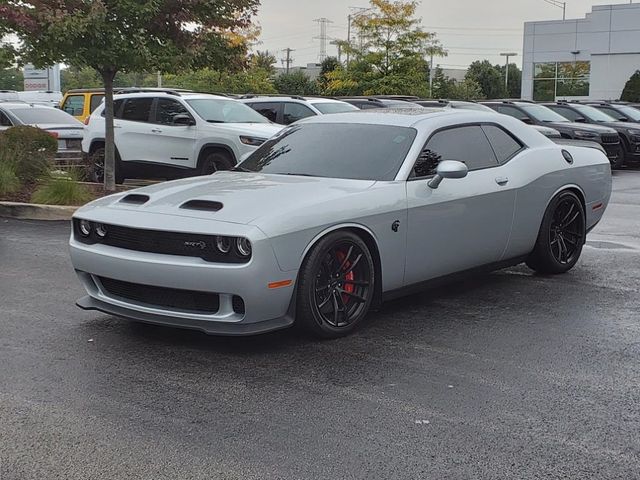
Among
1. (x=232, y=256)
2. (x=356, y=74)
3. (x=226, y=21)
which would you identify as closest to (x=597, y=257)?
(x=232, y=256)

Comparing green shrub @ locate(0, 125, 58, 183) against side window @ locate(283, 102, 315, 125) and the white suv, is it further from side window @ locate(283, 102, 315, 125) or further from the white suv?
side window @ locate(283, 102, 315, 125)

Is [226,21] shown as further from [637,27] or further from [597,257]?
[637,27]

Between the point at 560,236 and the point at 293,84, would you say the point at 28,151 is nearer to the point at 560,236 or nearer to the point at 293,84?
the point at 560,236

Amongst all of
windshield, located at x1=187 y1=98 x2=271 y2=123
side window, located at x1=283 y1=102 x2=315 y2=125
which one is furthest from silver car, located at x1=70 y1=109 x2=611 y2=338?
side window, located at x1=283 y1=102 x2=315 y2=125

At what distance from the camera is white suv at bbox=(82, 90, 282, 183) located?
521 inches

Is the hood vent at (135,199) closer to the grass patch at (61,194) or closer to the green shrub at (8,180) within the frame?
the grass patch at (61,194)

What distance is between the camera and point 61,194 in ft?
39.4

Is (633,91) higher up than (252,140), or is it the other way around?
(633,91)

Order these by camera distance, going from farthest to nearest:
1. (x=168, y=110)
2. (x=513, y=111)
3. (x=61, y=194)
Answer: (x=513, y=111) < (x=168, y=110) < (x=61, y=194)

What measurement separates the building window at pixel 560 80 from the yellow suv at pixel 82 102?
3609 centimetres

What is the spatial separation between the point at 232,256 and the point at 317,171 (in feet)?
4.77

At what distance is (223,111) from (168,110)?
0.98m

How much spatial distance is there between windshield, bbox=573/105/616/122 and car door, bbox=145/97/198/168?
12.4 metres

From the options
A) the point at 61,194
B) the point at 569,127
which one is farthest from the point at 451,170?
the point at 569,127
